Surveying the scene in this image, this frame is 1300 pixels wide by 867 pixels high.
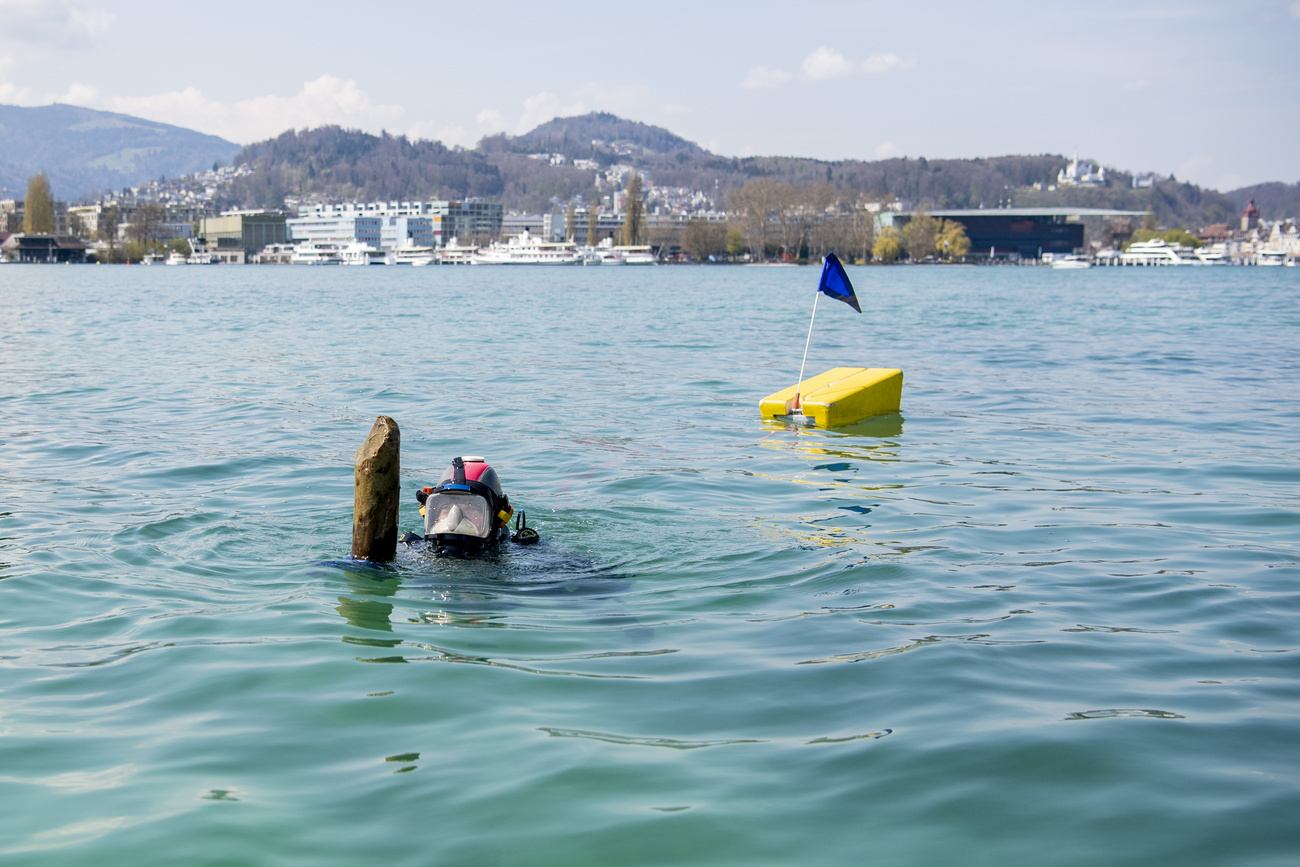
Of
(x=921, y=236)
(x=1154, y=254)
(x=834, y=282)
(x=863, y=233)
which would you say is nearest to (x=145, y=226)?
(x=863, y=233)

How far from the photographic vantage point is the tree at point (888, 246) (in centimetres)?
17612

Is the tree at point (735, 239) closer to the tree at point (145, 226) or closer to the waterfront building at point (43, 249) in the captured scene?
the tree at point (145, 226)

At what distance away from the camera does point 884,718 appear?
4918 mm

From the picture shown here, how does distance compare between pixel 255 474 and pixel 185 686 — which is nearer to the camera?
pixel 185 686

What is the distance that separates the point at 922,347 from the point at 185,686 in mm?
24784

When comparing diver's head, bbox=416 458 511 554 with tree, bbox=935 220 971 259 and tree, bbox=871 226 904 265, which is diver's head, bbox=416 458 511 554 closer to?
tree, bbox=871 226 904 265

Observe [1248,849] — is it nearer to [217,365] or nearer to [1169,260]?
[217,365]

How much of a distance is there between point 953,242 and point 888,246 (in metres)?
12.0

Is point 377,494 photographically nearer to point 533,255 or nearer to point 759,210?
point 759,210

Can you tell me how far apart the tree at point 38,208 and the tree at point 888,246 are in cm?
13046

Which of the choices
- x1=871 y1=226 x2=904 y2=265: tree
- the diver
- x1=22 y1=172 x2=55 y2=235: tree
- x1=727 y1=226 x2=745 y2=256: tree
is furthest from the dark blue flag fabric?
x1=727 y1=226 x2=745 y2=256: tree

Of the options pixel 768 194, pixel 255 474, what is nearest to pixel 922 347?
A: pixel 255 474

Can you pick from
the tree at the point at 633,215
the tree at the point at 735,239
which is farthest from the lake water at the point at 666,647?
the tree at the point at 633,215

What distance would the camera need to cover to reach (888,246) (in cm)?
17612
